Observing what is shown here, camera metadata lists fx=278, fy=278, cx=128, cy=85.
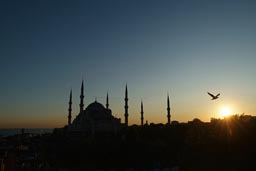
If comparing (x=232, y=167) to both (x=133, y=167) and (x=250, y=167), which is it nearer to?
(x=250, y=167)

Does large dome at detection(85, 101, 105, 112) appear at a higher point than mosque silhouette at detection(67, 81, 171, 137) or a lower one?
higher

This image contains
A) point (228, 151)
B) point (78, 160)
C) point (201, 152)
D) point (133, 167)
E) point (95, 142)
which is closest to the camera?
point (228, 151)

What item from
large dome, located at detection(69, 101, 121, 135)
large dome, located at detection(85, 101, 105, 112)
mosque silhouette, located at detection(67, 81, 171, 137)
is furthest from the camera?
large dome, located at detection(85, 101, 105, 112)

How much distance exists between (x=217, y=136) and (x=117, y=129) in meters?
30.4

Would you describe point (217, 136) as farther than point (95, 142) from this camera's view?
No

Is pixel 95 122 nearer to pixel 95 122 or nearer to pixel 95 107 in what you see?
pixel 95 122

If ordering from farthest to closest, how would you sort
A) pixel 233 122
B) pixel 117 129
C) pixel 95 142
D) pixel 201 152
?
pixel 117 129 → pixel 95 142 → pixel 233 122 → pixel 201 152

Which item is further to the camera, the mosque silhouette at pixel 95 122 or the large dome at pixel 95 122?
the large dome at pixel 95 122

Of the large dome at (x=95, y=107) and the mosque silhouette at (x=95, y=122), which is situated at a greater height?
the large dome at (x=95, y=107)

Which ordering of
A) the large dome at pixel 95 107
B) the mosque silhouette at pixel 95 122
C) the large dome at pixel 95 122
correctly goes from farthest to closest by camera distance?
the large dome at pixel 95 107, the large dome at pixel 95 122, the mosque silhouette at pixel 95 122

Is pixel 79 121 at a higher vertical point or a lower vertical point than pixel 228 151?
higher

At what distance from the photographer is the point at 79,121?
2008 inches

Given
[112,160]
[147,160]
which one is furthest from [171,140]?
[112,160]

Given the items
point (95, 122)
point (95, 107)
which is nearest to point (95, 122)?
point (95, 122)
